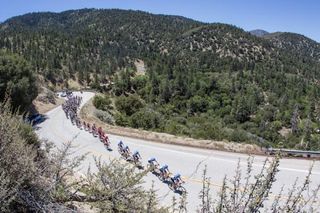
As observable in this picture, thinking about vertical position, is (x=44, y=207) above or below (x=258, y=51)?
below

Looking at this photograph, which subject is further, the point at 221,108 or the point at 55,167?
the point at 221,108

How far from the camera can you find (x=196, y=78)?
359 ft

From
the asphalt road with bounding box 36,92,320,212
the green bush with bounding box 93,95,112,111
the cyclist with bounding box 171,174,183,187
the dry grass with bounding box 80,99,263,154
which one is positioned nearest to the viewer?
the cyclist with bounding box 171,174,183,187

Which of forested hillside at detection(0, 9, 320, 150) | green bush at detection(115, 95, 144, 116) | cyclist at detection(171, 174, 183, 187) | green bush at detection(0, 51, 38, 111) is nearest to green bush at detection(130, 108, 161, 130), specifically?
forested hillside at detection(0, 9, 320, 150)

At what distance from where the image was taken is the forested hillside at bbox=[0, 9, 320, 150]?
79562 mm

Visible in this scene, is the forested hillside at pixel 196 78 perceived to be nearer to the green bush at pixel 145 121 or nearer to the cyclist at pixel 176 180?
the green bush at pixel 145 121

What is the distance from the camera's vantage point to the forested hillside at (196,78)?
79562 millimetres

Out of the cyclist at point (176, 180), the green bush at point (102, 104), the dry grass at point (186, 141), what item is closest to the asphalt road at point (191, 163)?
the cyclist at point (176, 180)

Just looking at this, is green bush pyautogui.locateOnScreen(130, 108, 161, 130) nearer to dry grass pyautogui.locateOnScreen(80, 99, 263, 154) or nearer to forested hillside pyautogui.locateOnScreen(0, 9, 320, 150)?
forested hillside pyautogui.locateOnScreen(0, 9, 320, 150)

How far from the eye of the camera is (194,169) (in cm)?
1738

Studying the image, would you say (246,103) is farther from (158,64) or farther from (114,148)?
(114,148)

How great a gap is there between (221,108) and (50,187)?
87952mm

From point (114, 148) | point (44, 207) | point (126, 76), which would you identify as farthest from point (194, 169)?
point (126, 76)

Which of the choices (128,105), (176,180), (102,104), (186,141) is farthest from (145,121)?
(176,180)
